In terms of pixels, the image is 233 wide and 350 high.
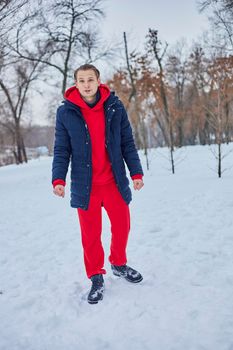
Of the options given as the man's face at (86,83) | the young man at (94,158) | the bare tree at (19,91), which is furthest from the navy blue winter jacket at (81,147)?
the bare tree at (19,91)

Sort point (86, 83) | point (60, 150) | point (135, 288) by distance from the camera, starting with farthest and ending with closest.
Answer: point (135, 288) → point (60, 150) → point (86, 83)

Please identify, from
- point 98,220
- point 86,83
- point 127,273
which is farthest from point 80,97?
point 127,273

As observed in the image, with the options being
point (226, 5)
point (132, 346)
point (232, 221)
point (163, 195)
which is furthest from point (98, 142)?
point (226, 5)

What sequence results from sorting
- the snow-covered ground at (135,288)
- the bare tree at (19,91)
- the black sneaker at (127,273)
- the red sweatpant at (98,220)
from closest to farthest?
1. the snow-covered ground at (135,288)
2. the red sweatpant at (98,220)
3. the black sneaker at (127,273)
4. the bare tree at (19,91)

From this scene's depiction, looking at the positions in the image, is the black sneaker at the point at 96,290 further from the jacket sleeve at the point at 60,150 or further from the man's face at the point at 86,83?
the man's face at the point at 86,83

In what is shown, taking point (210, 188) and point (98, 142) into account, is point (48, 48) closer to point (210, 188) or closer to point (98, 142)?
point (210, 188)

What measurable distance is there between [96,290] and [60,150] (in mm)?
1202

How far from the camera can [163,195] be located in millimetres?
6391

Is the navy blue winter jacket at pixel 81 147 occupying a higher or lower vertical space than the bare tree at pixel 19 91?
lower

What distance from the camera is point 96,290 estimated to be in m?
2.57

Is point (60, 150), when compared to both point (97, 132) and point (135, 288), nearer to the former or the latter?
point (97, 132)

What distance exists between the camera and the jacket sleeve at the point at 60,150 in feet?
8.25

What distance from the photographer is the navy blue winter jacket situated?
97.2 inches

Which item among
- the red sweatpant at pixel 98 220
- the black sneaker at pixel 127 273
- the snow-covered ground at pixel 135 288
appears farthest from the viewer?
the black sneaker at pixel 127 273
